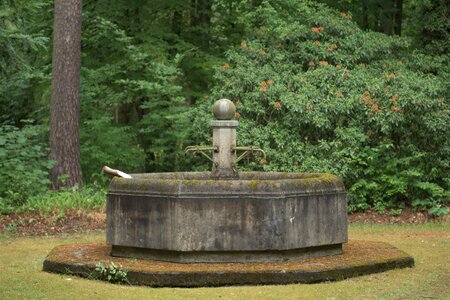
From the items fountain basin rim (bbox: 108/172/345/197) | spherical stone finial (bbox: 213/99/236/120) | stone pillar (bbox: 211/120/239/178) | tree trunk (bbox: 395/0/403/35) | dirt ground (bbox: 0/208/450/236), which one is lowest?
dirt ground (bbox: 0/208/450/236)

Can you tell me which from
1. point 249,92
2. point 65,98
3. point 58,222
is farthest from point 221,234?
point 249,92

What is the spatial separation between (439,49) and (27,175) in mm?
11167

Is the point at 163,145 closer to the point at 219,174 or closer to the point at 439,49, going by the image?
the point at 439,49

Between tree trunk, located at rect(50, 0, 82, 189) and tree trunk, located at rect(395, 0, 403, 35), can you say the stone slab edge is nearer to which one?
tree trunk, located at rect(50, 0, 82, 189)

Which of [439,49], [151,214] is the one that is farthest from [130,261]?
[439,49]

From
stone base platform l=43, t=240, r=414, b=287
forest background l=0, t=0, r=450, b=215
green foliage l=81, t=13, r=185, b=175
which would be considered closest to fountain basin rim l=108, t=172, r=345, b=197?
stone base platform l=43, t=240, r=414, b=287

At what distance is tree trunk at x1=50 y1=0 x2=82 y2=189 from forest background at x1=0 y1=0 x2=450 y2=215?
0.41 metres

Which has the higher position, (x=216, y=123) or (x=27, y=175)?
(x=216, y=123)

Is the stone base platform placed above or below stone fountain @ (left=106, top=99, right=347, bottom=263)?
below

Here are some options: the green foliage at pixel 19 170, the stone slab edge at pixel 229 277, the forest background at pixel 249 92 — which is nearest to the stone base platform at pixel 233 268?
the stone slab edge at pixel 229 277

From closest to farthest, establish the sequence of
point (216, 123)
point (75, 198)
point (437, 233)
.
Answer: point (216, 123)
point (437, 233)
point (75, 198)

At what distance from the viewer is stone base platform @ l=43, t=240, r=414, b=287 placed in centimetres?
1068

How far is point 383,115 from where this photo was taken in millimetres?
18969

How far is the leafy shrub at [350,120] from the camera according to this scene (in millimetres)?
18906
